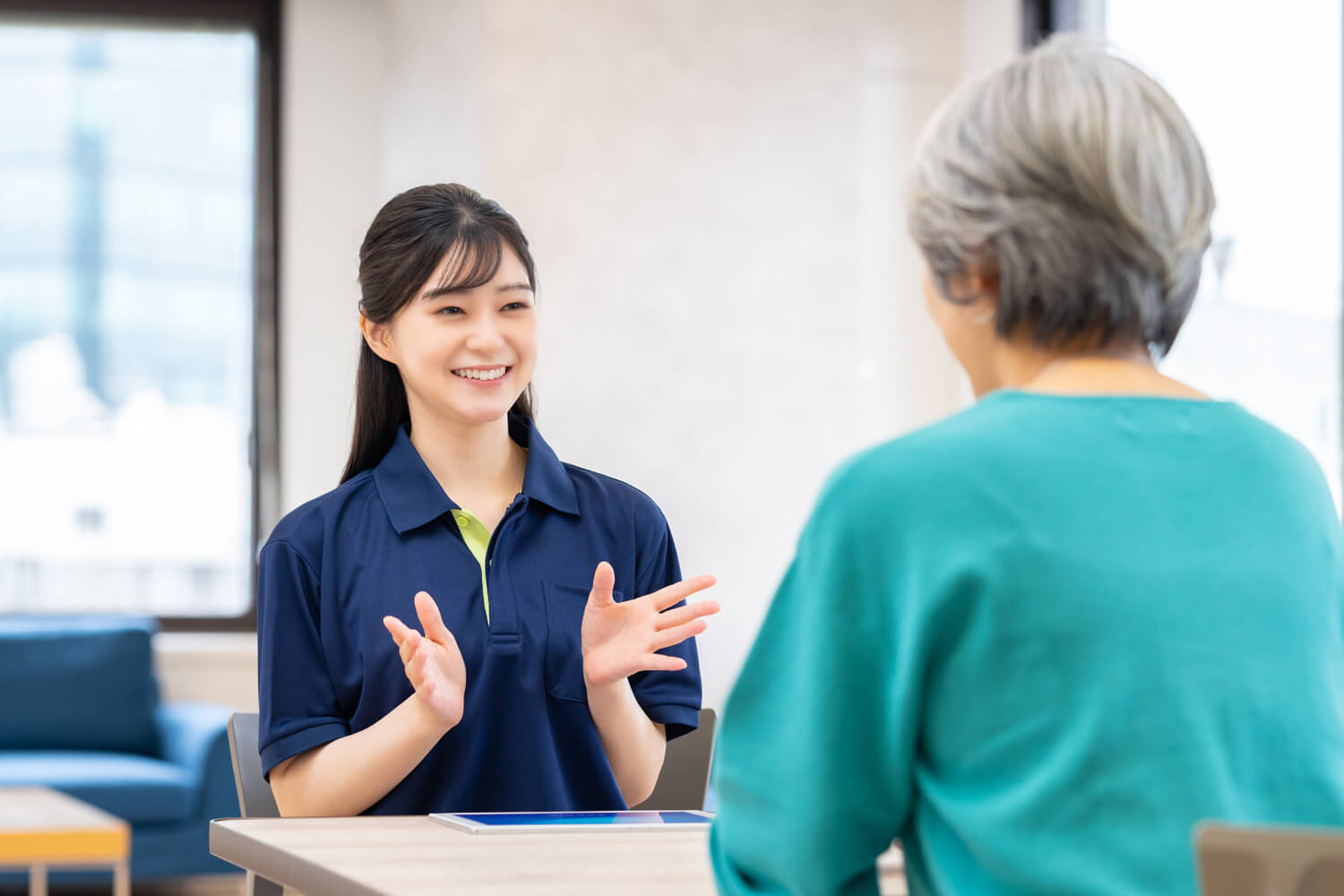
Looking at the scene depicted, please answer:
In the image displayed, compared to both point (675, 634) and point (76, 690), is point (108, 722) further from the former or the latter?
point (675, 634)

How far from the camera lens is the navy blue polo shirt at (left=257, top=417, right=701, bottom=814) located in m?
1.54

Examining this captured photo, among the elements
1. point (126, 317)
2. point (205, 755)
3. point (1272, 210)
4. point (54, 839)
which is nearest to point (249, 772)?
point (54, 839)

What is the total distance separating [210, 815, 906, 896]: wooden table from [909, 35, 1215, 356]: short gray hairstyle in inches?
18.1

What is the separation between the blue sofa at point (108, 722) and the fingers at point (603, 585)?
3.00m

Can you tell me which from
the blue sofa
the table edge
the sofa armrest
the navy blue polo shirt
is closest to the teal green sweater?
the table edge

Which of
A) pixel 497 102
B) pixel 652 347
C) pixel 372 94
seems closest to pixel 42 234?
pixel 372 94

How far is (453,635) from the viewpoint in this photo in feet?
5.08

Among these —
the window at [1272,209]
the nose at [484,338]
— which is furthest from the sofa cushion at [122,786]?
the window at [1272,209]

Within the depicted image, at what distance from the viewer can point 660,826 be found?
133cm

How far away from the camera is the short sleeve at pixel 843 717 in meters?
0.76

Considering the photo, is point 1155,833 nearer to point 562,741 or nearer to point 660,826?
point 660,826

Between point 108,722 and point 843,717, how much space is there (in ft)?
14.2

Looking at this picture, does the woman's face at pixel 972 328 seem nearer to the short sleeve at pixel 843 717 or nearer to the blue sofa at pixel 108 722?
the short sleeve at pixel 843 717

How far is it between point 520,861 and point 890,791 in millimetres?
459
